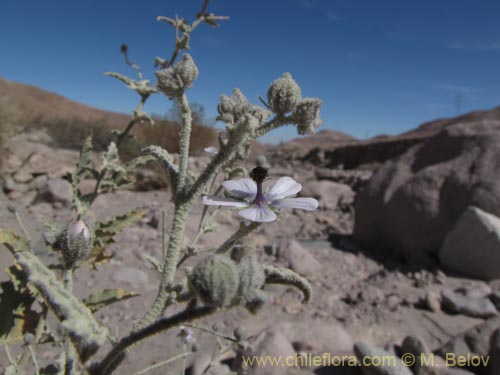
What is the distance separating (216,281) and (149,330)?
0.23 meters

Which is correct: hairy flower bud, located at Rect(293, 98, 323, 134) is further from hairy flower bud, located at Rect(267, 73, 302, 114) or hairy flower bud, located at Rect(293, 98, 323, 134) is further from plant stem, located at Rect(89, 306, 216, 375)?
plant stem, located at Rect(89, 306, 216, 375)

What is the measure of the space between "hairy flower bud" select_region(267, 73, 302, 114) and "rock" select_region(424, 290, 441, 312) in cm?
323

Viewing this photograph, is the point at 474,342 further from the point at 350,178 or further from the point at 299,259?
the point at 350,178

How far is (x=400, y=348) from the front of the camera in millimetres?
2861

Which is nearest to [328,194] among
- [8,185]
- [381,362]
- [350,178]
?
[350,178]

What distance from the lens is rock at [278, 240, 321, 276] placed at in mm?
4348

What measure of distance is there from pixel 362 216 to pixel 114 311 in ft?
12.4

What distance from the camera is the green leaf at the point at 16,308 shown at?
5.19 ft

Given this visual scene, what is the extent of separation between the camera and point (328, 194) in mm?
7867

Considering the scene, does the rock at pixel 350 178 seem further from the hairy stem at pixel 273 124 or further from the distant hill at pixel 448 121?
the distant hill at pixel 448 121

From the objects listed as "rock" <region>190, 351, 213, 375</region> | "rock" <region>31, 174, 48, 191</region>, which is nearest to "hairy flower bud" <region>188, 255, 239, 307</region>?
"rock" <region>190, 351, 213, 375</region>

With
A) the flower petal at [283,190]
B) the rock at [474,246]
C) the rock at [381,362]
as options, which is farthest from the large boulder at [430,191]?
the flower petal at [283,190]

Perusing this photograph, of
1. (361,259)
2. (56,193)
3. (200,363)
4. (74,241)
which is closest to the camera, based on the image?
(74,241)

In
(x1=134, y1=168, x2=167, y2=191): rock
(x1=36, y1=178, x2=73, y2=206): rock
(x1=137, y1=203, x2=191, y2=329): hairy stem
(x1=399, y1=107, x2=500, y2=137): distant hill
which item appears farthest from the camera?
(x1=399, y1=107, x2=500, y2=137): distant hill
